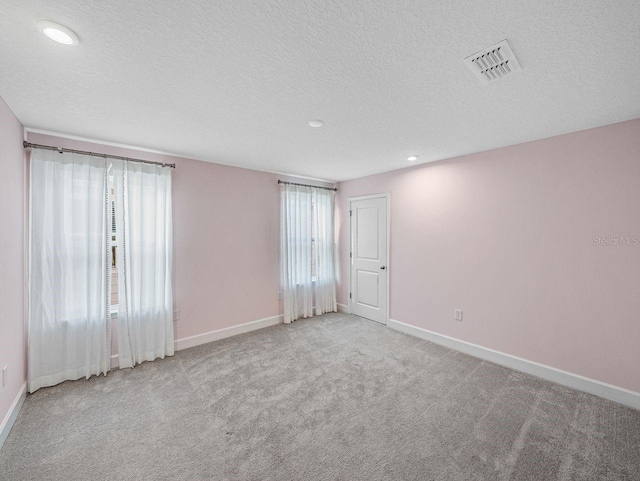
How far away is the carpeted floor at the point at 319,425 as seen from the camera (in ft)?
5.47

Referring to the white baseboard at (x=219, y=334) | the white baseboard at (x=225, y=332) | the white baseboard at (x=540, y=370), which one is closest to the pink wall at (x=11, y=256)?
the white baseboard at (x=219, y=334)

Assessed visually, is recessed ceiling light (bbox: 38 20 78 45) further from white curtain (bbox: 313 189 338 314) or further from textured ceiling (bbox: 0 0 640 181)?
white curtain (bbox: 313 189 338 314)

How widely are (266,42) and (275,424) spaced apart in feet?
8.29

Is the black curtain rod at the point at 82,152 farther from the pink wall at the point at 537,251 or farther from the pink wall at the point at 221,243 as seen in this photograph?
the pink wall at the point at 537,251

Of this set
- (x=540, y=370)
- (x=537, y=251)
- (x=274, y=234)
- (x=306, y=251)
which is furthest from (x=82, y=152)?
(x=540, y=370)

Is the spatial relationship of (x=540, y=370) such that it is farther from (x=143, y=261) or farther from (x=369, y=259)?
(x=143, y=261)

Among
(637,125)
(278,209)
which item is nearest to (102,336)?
(278,209)

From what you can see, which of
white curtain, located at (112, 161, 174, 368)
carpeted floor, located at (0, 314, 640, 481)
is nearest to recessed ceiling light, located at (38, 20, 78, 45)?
white curtain, located at (112, 161, 174, 368)

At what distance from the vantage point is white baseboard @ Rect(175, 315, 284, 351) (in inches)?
134

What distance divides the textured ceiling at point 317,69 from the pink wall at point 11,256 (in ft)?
0.88

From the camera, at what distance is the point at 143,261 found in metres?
3.02

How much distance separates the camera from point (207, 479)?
1582 mm

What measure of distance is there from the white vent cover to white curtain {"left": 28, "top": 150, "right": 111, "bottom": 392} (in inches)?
134

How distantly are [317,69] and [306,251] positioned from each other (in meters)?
3.20
